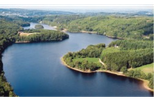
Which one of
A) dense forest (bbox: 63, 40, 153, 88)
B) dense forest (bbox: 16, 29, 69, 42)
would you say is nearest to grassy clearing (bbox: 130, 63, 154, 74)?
dense forest (bbox: 63, 40, 153, 88)

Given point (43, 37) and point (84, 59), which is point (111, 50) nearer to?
point (84, 59)

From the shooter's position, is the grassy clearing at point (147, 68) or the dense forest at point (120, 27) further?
the dense forest at point (120, 27)

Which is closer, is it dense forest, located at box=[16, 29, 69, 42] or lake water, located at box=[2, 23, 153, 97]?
lake water, located at box=[2, 23, 153, 97]

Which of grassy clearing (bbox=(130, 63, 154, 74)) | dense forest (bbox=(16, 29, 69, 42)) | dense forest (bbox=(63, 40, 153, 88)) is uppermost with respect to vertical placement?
dense forest (bbox=(16, 29, 69, 42))

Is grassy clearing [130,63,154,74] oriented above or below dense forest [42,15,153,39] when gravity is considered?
below

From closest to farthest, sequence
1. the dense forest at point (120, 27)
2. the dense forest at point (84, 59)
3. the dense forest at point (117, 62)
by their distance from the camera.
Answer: the dense forest at point (117, 62), the dense forest at point (84, 59), the dense forest at point (120, 27)

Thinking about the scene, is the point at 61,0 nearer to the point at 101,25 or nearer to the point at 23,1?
the point at 23,1

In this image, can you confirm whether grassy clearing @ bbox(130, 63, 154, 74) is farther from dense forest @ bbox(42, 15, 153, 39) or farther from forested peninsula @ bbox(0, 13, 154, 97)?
dense forest @ bbox(42, 15, 153, 39)

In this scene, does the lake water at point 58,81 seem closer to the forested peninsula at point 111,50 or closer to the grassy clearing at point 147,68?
the forested peninsula at point 111,50

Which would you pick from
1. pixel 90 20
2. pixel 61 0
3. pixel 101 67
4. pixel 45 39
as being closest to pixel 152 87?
pixel 101 67

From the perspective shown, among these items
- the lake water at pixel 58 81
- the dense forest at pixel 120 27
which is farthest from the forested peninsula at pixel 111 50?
the lake water at pixel 58 81

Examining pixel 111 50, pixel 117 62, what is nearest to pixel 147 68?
pixel 117 62
